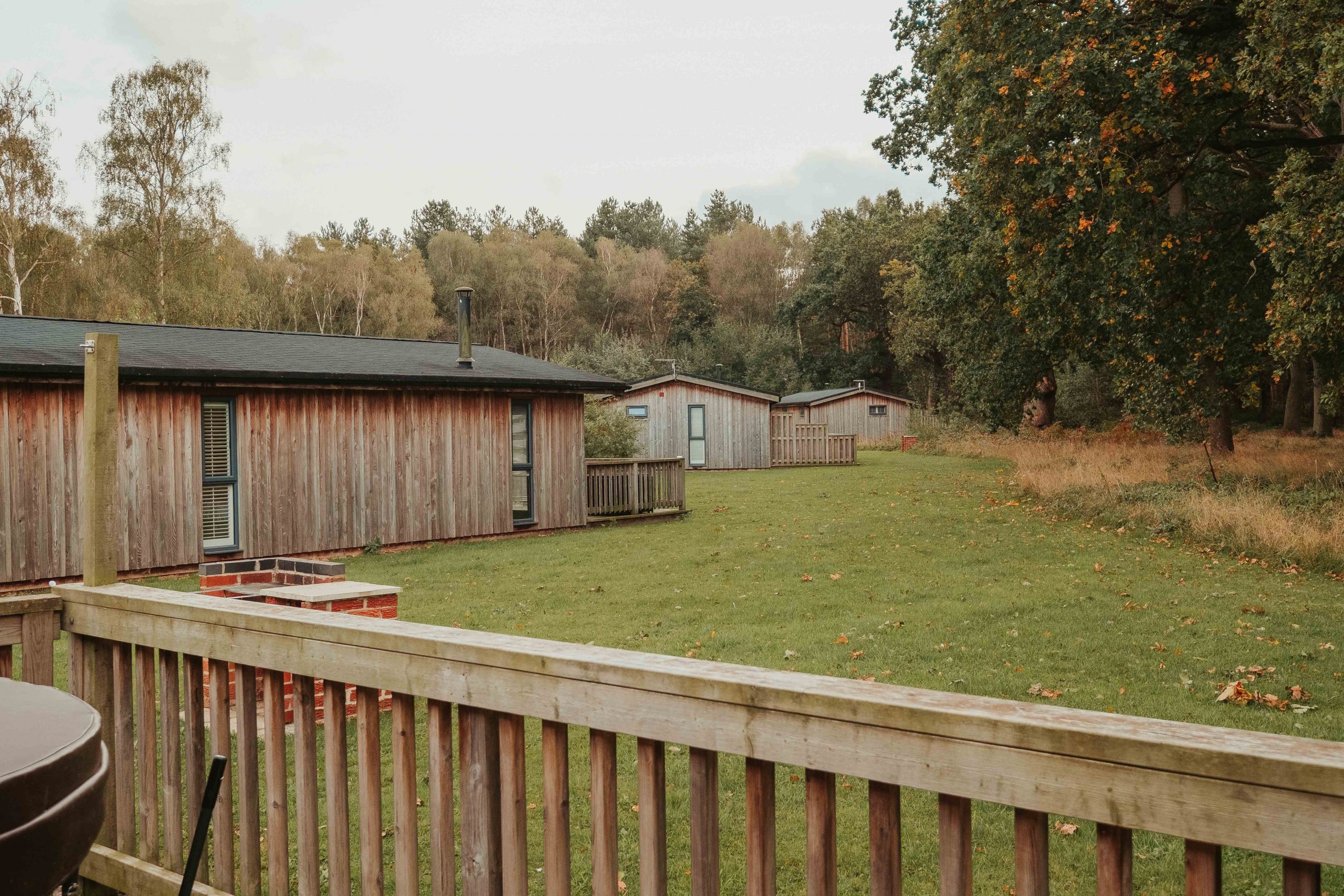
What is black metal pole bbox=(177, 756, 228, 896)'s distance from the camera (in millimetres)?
2234

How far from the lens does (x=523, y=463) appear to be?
17.8m

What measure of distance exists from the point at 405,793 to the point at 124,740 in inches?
49.3

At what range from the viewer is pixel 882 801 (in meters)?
1.72

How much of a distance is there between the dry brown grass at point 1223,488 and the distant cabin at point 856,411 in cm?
1560

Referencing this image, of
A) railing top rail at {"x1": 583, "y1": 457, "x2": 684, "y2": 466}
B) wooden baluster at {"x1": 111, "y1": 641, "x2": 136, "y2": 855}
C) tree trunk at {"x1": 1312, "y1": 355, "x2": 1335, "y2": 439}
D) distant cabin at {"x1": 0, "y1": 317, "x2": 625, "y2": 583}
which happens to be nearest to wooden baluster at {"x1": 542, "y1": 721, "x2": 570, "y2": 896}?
wooden baluster at {"x1": 111, "y1": 641, "x2": 136, "y2": 855}

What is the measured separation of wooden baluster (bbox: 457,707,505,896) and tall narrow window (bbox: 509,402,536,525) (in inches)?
611

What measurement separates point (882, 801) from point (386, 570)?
12.2 meters

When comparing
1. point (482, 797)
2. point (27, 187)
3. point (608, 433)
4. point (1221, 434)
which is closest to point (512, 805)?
point (482, 797)

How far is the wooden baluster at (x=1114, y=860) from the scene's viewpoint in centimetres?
151

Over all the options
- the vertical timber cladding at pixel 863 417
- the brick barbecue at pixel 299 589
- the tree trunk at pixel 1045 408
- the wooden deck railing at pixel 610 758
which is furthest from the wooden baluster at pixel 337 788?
the vertical timber cladding at pixel 863 417

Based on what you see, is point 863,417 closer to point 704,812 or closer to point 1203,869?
point 704,812

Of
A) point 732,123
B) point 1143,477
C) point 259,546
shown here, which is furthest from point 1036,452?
point 732,123

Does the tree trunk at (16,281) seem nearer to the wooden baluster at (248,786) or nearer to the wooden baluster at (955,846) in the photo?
the wooden baluster at (248,786)

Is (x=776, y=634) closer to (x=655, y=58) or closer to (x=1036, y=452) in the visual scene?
(x=1036, y=452)
